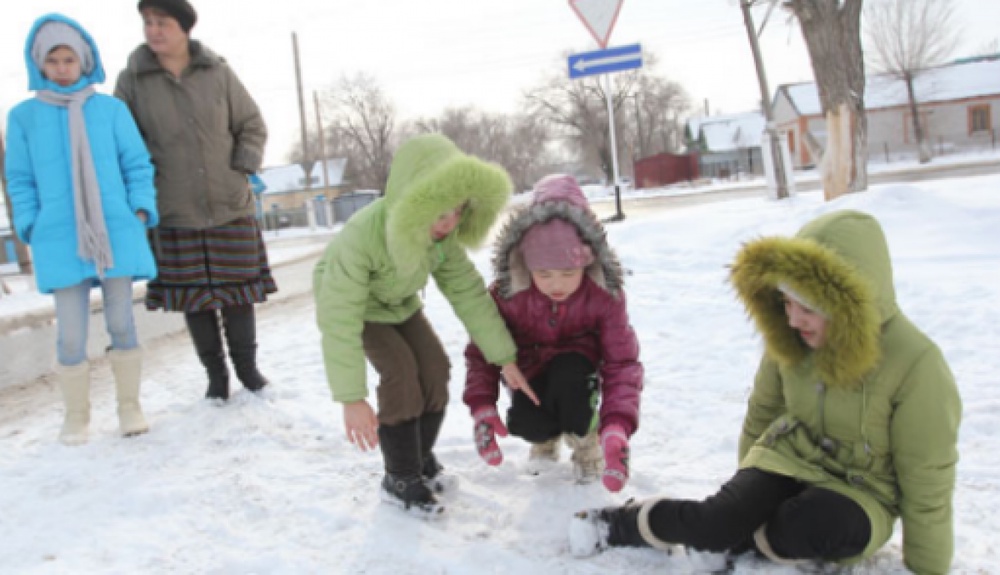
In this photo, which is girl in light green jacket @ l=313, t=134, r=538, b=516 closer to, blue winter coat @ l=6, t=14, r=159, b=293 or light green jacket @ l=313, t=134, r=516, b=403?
light green jacket @ l=313, t=134, r=516, b=403

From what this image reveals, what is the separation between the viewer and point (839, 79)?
9.34 meters

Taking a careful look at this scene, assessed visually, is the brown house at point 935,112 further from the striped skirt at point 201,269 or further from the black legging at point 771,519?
the black legging at point 771,519

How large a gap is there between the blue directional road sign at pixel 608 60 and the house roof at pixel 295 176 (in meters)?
43.3

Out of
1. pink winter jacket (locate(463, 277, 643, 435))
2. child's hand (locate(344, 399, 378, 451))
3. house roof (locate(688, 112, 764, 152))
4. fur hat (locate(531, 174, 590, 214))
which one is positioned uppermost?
house roof (locate(688, 112, 764, 152))

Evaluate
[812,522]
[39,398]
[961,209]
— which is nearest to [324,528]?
[812,522]

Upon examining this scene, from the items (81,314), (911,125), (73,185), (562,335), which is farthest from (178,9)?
(911,125)

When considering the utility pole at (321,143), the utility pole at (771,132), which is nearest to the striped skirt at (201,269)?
the utility pole at (771,132)

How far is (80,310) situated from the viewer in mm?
3064

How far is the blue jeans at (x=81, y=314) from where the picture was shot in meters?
3.03

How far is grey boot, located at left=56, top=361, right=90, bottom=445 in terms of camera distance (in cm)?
308

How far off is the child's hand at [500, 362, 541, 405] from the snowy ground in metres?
0.31

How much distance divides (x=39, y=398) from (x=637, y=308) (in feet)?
11.8

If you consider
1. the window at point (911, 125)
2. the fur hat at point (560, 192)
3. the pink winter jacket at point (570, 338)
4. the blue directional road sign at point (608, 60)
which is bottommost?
the pink winter jacket at point (570, 338)

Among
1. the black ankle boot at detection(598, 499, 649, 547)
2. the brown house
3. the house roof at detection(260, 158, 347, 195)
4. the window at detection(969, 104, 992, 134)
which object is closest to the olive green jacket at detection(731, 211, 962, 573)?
the black ankle boot at detection(598, 499, 649, 547)
